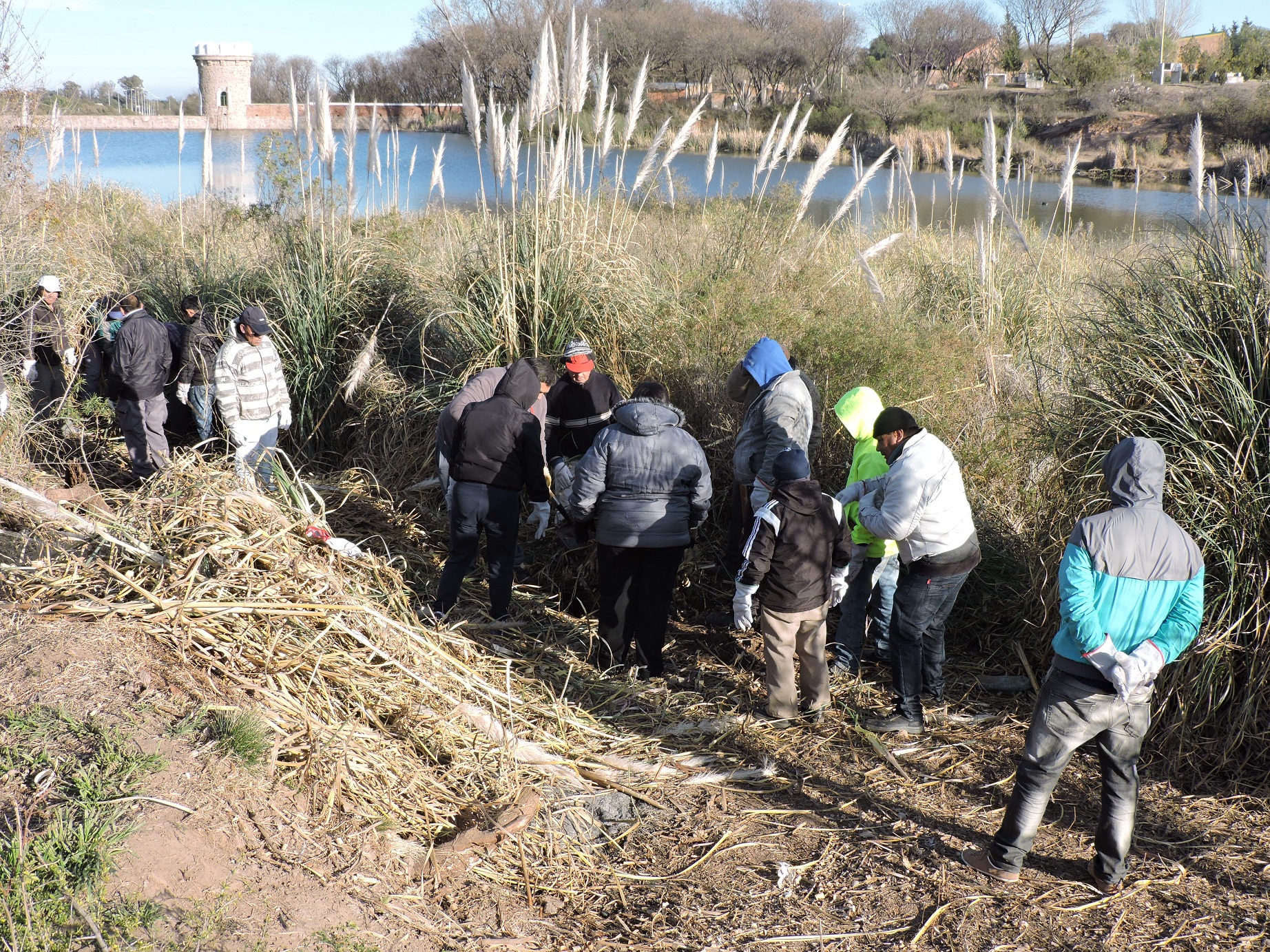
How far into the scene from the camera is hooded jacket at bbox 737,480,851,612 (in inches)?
183

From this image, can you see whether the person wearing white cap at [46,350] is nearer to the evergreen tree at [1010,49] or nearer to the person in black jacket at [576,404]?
the person in black jacket at [576,404]

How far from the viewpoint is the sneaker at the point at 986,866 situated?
12.3 ft

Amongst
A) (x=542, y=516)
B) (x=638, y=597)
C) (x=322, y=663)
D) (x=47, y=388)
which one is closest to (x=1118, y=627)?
(x=638, y=597)

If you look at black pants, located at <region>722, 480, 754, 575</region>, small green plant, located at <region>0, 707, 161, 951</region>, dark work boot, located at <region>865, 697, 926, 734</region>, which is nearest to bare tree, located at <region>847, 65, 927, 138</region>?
black pants, located at <region>722, 480, 754, 575</region>

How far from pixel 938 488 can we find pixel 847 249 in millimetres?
5859

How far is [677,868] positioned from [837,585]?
1.74m

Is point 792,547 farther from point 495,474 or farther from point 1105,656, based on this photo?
point 495,474

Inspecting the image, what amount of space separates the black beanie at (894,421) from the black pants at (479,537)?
7.62ft

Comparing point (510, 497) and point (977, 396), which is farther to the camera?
point (977, 396)

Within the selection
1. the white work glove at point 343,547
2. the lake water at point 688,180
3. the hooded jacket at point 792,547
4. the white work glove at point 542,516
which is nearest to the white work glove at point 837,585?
the hooded jacket at point 792,547

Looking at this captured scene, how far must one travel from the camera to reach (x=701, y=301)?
741 cm

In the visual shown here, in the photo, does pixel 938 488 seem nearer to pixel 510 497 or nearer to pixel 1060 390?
pixel 1060 390

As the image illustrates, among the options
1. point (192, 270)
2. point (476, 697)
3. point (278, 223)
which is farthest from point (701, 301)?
point (192, 270)

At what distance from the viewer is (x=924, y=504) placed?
15.2 ft
